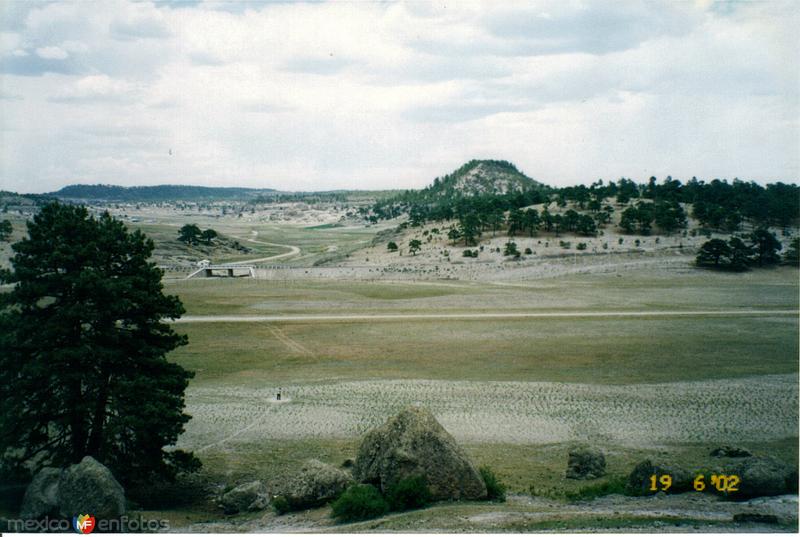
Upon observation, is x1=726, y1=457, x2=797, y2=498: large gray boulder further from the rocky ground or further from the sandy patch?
the sandy patch

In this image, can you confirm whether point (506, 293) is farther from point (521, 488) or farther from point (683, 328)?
point (521, 488)

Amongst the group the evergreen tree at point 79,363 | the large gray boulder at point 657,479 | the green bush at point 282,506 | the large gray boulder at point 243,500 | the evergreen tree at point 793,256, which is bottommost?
the large gray boulder at point 243,500

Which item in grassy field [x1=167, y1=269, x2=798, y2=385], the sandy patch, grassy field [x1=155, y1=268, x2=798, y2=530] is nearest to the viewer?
grassy field [x1=155, y1=268, x2=798, y2=530]

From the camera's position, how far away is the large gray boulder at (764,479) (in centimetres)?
1530

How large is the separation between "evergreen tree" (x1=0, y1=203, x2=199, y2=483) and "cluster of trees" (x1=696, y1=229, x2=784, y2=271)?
78.1 m

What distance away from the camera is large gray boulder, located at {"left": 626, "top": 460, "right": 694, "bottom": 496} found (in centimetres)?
1619

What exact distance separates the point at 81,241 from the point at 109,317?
272 centimetres

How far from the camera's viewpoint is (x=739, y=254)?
251 feet

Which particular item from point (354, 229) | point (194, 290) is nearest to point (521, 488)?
point (194, 290)

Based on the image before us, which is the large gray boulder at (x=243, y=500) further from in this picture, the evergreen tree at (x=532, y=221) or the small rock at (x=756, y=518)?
the evergreen tree at (x=532, y=221)

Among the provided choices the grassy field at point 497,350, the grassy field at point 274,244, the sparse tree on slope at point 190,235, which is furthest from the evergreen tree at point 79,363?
the sparse tree on slope at point 190,235

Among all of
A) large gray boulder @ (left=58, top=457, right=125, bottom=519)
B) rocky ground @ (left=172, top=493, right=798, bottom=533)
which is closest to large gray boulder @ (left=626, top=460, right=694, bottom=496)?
rocky ground @ (left=172, top=493, right=798, bottom=533)

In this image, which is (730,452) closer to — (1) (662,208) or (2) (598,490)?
(2) (598,490)

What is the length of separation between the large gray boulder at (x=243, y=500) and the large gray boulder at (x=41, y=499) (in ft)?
14.6
